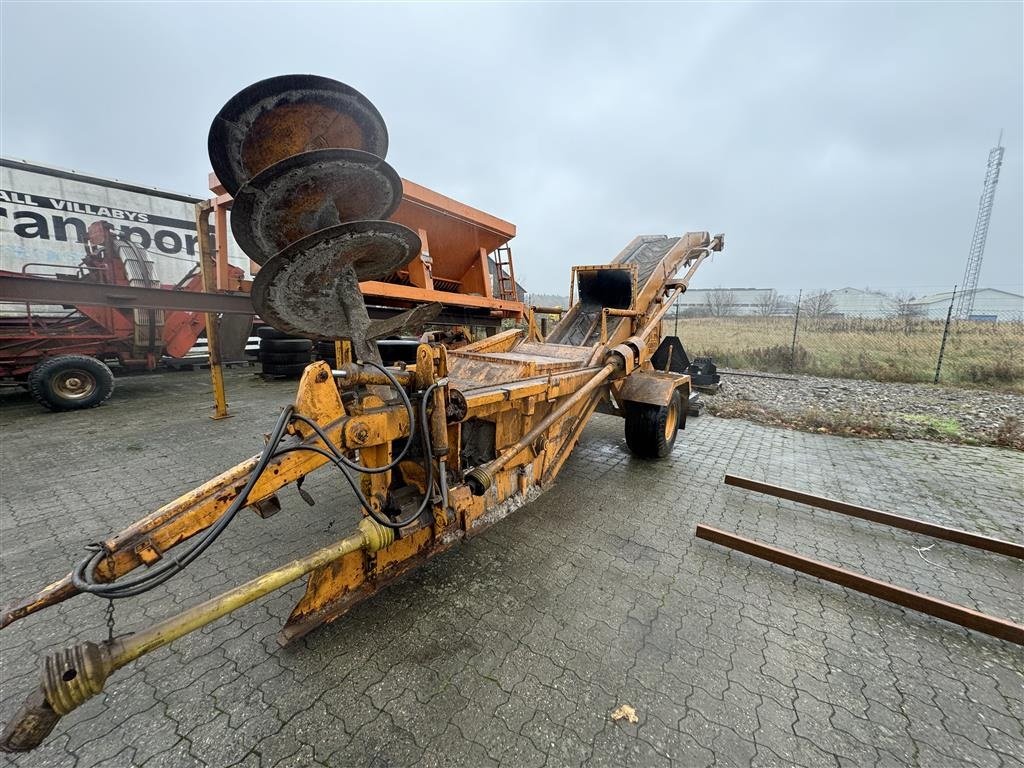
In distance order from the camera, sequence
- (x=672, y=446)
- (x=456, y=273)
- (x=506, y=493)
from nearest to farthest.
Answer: (x=506, y=493), (x=672, y=446), (x=456, y=273)

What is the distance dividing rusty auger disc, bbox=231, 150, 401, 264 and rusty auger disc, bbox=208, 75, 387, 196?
212mm

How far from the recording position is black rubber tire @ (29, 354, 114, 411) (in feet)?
20.9

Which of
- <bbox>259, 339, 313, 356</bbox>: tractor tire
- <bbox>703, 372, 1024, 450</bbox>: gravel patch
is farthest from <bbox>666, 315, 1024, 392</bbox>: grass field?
<bbox>259, 339, 313, 356</bbox>: tractor tire

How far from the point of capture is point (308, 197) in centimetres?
203

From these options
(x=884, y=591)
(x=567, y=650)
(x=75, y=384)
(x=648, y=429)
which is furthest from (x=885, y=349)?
(x=75, y=384)

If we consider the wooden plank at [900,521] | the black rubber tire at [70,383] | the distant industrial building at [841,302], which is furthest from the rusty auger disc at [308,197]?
the distant industrial building at [841,302]

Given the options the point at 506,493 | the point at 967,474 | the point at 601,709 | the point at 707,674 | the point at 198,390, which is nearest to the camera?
the point at 601,709

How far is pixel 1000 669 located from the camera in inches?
79.2

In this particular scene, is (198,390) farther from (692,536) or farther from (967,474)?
(967,474)

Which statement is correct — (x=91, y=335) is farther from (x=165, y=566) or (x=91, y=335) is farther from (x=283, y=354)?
(x=165, y=566)

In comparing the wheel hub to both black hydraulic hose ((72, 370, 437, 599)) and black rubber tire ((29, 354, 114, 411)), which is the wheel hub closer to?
black rubber tire ((29, 354, 114, 411))

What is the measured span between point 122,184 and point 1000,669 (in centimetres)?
1630

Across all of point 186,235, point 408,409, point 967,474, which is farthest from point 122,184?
point 967,474

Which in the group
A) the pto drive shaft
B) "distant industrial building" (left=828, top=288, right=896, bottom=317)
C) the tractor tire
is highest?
"distant industrial building" (left=828, top=288, right=896, bottom=317)
